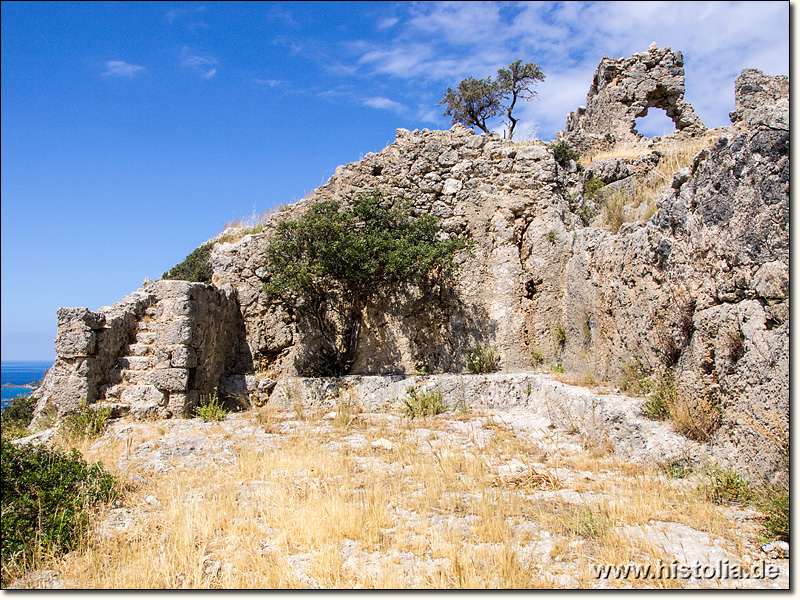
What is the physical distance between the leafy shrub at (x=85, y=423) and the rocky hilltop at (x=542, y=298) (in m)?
0.20

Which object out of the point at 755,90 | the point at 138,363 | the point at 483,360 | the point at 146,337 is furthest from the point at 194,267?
the point at 755,90

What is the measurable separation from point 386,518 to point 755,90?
18.3m

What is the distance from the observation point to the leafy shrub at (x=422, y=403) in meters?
8.91

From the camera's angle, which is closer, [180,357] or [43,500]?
[43,500]

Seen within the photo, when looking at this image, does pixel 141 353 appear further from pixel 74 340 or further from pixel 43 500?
pixel 43 500

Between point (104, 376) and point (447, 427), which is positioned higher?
point (104, 376)

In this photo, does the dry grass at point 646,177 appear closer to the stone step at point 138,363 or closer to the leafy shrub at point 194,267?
the stone step at point 138,363

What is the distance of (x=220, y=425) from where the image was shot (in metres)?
8.46

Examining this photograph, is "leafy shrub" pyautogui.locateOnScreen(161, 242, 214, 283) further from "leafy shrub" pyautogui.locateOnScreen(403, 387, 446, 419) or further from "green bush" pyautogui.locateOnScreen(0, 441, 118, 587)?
"green bush" pyautogui.locateOnScreen(0, 441, 118, 587)

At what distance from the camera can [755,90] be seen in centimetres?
1641

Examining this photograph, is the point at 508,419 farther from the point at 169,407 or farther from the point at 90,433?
the point at 90,433

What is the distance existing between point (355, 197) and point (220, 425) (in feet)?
18.0

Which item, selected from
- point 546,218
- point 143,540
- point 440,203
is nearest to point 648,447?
point 143,540

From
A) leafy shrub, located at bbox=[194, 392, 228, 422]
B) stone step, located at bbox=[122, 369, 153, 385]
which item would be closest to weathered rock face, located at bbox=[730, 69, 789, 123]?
leafy shrub, located at bbox=[194, 392, 228, 422]
